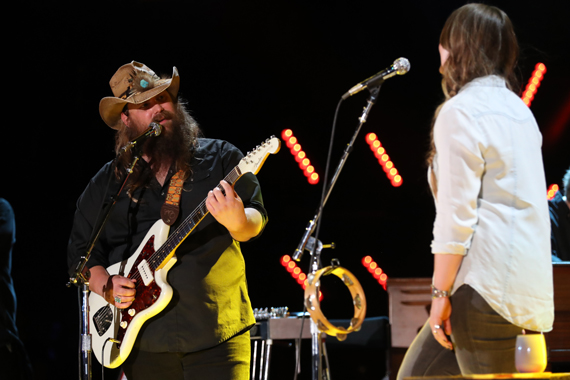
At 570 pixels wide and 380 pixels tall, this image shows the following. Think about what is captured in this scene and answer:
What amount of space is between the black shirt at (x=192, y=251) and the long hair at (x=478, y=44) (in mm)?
1219

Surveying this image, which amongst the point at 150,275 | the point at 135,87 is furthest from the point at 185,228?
the point at 135,87

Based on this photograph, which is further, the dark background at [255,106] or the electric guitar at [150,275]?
the dark background at [255,106]

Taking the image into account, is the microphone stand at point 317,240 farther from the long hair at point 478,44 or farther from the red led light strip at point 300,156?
the red led light strip at point 300,156

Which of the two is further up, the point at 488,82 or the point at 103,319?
the point at 488,82

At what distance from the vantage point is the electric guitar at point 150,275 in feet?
→ 8.52

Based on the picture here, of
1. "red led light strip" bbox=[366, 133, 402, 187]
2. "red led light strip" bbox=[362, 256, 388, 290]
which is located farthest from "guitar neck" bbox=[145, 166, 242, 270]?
"red led light strip" bbox=[362, 256, 388, 290]

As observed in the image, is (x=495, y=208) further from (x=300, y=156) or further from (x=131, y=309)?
(x=300, y=156)

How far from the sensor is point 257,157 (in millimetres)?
2602

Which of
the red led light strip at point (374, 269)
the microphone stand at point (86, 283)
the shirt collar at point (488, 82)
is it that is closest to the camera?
the shirt collar at point (488, 82)

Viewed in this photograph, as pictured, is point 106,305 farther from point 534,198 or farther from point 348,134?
point 348,134

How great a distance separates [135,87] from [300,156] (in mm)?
2796

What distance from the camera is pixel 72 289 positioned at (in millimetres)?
5523

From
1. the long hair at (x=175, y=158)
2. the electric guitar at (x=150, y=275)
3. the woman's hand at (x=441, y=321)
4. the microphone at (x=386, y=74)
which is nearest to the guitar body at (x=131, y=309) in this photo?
the electric guitar at (x=150, y=275)

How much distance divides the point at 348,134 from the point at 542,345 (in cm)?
431
